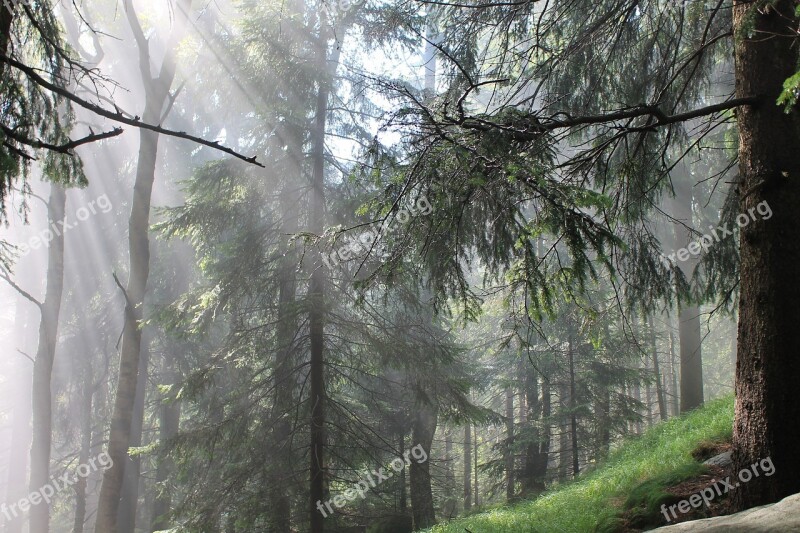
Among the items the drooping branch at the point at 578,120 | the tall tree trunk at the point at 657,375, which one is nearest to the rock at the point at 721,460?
the drooping branch at the point at 578,120

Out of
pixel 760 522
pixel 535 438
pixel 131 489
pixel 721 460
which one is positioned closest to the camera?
pixel 760 522

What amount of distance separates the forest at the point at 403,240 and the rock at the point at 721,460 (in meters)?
0.05

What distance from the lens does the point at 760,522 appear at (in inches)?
109

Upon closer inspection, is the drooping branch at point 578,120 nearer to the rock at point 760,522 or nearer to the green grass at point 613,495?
the rock at point 760,522

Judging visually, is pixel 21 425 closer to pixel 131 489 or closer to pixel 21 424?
pixel 21 424

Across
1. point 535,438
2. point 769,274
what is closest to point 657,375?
point 535,438

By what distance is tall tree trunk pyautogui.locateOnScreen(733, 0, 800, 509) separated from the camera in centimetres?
398

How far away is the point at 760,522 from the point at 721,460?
4.22 m

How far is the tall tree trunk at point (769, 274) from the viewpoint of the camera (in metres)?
3.98

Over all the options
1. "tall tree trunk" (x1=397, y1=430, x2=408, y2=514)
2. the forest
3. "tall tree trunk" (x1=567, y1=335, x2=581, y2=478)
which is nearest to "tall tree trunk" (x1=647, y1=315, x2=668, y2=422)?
the forest

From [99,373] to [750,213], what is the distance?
25001 millimetres

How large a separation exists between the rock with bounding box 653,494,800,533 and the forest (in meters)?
0.03

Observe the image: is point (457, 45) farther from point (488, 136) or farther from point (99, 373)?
point (99, 373)

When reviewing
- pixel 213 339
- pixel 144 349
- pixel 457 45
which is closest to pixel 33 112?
pixel 457 45
